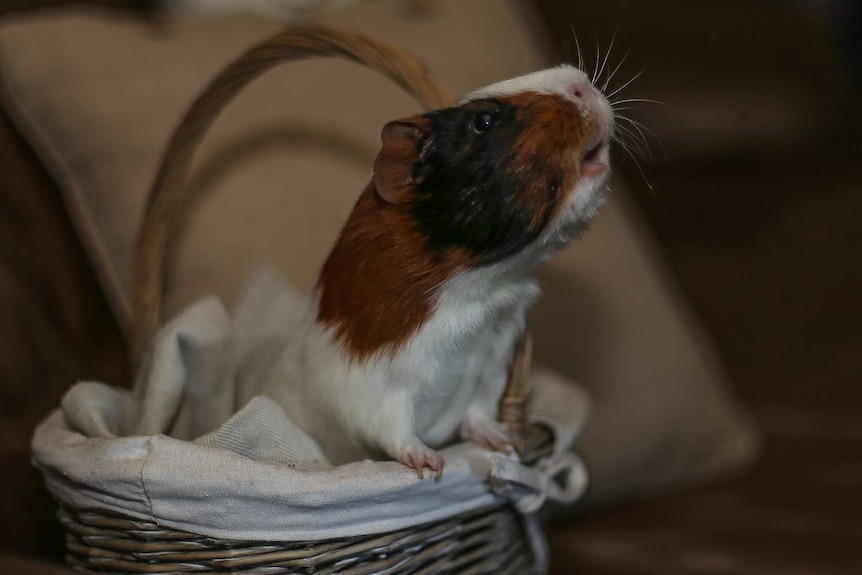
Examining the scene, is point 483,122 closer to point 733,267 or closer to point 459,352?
point 459,352

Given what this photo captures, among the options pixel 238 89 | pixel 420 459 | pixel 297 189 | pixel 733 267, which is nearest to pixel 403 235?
pixel 420 459

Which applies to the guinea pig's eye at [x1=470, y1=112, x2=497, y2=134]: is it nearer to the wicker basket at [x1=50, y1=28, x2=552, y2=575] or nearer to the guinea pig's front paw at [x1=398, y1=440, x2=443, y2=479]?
the wicker basket at [x1=50, y1=28, x2=552, y2=575]

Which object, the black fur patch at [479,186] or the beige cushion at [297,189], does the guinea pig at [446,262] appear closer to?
the black fur patch at [479,186]

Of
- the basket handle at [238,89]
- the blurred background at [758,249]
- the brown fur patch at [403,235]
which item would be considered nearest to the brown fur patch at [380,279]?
the brown fur patch at [403,235]

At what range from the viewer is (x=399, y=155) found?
2.41ft

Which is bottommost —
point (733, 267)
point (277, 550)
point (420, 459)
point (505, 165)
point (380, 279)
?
point (277, 550)

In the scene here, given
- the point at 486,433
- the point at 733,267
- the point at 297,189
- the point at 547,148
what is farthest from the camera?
the point at 733,267

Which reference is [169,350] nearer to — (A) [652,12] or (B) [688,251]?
(B) [688,251]

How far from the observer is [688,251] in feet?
5.82

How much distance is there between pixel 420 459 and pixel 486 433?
111mm

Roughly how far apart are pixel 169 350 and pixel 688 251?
1.16 m

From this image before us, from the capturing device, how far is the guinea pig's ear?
0.73 meters

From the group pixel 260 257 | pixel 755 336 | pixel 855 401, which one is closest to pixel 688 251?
pixel 755 336

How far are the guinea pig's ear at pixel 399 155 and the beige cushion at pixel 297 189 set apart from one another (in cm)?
38
